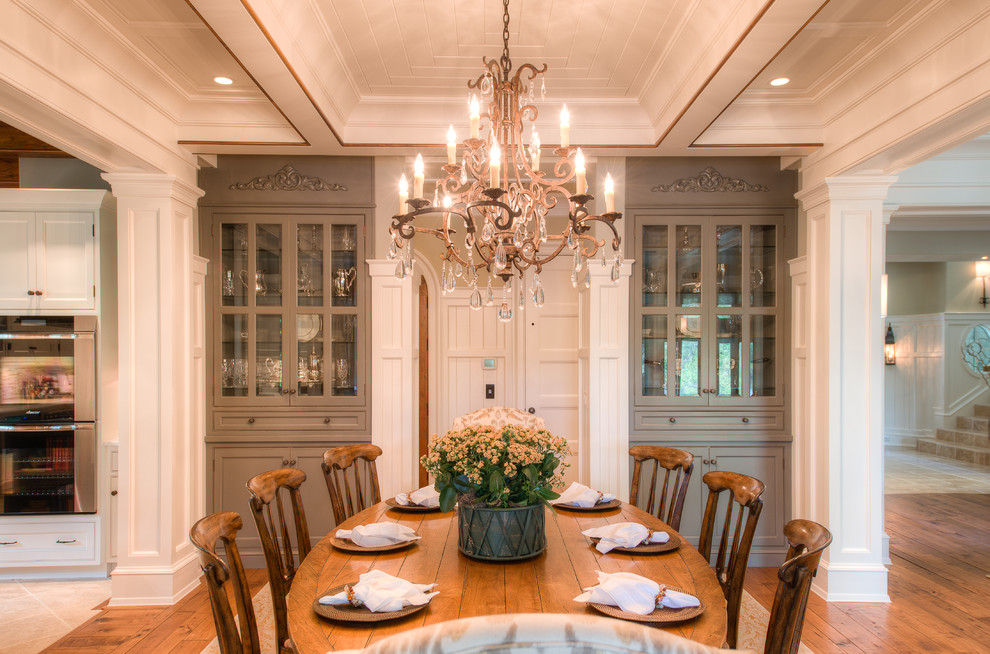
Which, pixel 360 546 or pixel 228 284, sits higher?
pixel 228 284

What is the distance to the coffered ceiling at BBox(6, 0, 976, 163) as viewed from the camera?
2.55 meters

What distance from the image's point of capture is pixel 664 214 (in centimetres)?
421

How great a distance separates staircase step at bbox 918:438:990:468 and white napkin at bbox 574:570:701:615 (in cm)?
905

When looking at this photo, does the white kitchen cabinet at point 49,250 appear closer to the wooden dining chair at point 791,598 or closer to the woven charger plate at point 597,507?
the woven charger plate at point 597,507

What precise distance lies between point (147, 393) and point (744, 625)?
344 centimetres

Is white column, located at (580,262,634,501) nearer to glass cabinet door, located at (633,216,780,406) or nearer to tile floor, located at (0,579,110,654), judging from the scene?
glass cabinet door, located at (633,216,780,406)

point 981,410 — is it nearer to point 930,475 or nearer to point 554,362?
point 930,475

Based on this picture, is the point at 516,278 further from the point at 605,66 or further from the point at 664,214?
the point at 605,66

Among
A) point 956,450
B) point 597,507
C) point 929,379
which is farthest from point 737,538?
point 929,379

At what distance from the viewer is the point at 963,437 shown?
8930mm

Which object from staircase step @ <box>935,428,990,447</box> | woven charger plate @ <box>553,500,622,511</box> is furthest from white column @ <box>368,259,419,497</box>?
staircase step @ <box>935,428,990,447</box>

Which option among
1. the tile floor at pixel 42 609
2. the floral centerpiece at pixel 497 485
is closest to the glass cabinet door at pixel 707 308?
the floral centerpiece at pixel 497 485

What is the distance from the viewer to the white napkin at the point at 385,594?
61.2 inches

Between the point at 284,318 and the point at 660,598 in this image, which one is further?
the point at 284,318
